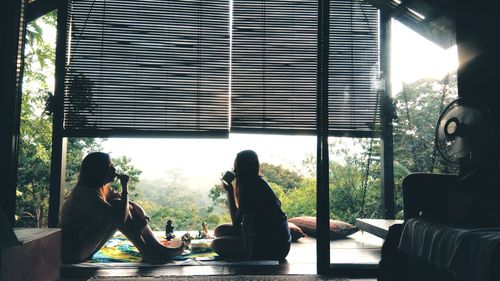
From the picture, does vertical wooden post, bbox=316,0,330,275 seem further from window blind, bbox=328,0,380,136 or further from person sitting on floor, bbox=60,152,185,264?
person sitting on floor, bbox=60,152,185,264

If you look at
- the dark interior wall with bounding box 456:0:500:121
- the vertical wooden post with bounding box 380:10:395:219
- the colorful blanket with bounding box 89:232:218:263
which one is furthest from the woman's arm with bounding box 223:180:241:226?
the dark interior wall with bounding box 456:0:500:121

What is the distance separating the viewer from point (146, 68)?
3.69 meters

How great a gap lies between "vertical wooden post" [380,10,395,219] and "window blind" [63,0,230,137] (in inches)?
56.6

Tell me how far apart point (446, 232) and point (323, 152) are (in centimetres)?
128

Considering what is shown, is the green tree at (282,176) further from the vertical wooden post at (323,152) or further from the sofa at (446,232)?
the sofa at (446,232)

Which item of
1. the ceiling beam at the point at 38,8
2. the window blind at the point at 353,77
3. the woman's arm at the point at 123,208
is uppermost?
the ceiling beam at the point at 38,8

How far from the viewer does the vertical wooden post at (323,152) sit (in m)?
2.94

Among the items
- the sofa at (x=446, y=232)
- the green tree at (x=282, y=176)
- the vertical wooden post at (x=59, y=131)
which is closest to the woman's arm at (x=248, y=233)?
the sofa at (x=446, y=232)

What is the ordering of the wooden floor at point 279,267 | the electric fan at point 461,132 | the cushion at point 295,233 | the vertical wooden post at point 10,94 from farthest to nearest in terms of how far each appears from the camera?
the cushion at point 295,233, the wooden floor at point 279,267, the vertical wooden post at point 10,94, the electric fan at point 461,132

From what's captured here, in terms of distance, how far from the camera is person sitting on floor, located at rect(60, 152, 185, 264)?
3037mm

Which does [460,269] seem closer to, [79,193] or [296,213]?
[79,193]

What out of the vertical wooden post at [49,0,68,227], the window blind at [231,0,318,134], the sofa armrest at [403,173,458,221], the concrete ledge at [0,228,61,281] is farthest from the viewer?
the window blind at [231,0,318,134]

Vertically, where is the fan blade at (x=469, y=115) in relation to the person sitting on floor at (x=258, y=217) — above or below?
above

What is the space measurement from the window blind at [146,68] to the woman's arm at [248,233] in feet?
2.96
